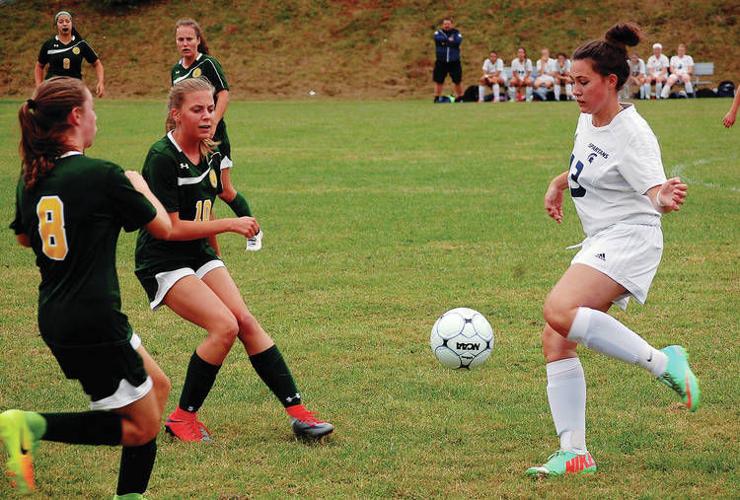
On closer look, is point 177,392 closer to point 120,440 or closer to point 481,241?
point 120,440

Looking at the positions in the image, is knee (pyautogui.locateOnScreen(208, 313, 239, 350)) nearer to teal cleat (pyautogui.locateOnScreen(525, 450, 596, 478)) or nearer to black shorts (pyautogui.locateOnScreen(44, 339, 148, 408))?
black shorts (pyautogui.locateOnScreen(44, 339, 148, 408))

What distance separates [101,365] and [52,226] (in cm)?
53

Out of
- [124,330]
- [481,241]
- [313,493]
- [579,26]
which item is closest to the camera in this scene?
[124,330]

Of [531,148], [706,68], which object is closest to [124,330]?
[531,148]

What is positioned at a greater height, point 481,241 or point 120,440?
point 120,440

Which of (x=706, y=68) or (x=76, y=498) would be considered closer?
(x=76, y=498)

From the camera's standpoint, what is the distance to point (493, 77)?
98.5ft

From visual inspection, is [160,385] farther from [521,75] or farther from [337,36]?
[337,36]

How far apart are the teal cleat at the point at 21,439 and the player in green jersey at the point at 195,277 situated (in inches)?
51.1

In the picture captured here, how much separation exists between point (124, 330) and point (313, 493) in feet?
3.73

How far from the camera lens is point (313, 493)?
4.25 metres

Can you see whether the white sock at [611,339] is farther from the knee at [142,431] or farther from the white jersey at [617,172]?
the knee at [142,431]

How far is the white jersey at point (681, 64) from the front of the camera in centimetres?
2975

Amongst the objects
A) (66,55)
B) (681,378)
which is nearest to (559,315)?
(681,378)
